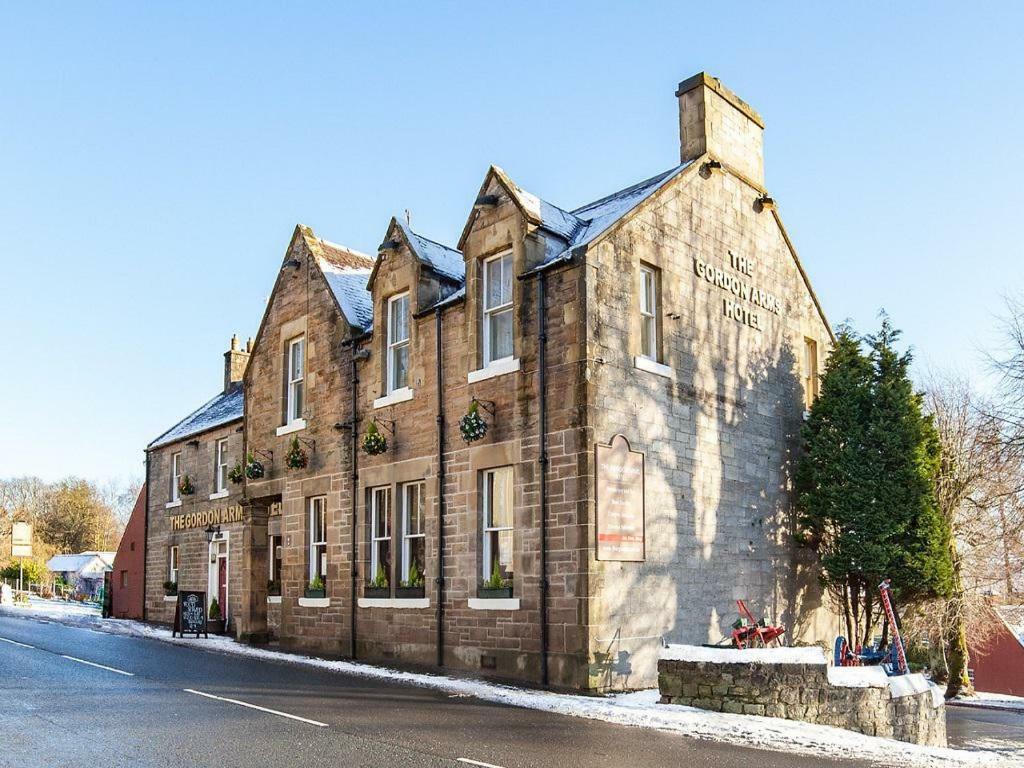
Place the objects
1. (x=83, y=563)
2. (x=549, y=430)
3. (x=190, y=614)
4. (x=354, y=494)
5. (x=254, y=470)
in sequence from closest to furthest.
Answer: (x=549, y=430), (x=354, y=494), (x=254, y=470), (x=190, y=614), (x=83, y=563)

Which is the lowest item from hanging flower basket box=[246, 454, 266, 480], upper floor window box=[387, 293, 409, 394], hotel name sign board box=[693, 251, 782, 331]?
hanging flower basket box=[246, 454, 266, 480]

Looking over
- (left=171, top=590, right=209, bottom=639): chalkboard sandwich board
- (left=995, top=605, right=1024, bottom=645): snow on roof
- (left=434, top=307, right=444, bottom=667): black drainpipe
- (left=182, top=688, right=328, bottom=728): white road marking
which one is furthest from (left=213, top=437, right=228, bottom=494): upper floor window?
(left=995, top=605, right=1024, bottom=645): snow on roof

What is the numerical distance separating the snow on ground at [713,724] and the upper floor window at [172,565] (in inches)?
674

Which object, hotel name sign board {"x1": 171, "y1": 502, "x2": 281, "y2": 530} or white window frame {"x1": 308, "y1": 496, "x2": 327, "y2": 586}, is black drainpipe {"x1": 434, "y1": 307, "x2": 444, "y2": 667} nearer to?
white window frame {"x1": 308, "y1": 496, "x2": 327, "y2": 586}

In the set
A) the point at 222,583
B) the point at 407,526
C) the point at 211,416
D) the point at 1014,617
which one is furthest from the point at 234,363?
the point at 1014,617

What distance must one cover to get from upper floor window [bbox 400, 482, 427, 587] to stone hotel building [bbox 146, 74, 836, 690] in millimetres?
42

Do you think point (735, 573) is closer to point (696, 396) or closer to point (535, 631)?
point (696, 396)

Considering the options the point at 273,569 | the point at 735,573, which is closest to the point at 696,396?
the point at 735,573

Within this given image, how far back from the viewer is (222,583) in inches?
1132

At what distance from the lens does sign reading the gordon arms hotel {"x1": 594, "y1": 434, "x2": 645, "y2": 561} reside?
15.4 m

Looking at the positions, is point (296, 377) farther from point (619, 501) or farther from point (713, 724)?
point (713, 724)

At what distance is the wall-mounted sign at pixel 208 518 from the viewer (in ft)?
92.9

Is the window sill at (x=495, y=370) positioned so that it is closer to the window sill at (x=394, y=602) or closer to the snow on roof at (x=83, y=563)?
the window sill at (x=394, y=602)

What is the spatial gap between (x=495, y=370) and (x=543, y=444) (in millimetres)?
1877
